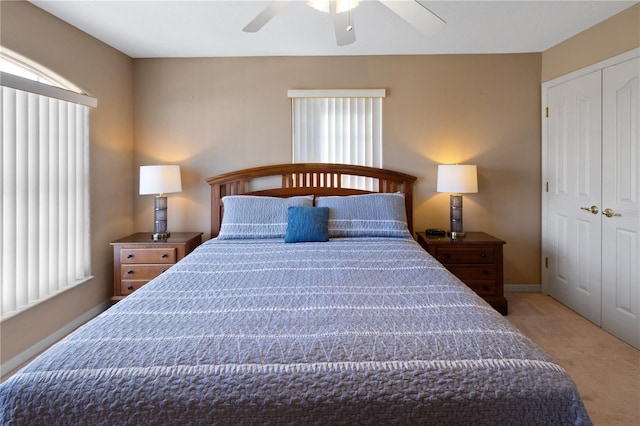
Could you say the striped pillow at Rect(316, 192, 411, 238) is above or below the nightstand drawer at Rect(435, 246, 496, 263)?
above

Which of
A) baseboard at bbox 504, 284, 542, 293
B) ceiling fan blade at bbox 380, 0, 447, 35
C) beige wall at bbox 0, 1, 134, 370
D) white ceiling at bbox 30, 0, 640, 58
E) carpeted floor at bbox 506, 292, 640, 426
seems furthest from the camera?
baseboard at bbox 504, 284, 542, 293

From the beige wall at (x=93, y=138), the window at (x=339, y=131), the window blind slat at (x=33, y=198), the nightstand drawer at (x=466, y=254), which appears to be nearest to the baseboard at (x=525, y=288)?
the nightstand drawer at (x=466, y=254)

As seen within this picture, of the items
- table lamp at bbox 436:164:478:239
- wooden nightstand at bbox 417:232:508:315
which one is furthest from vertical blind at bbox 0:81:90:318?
table lamp at bbox 436:164:478:239

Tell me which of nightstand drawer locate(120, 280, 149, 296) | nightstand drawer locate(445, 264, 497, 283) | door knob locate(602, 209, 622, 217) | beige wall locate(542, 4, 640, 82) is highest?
beige wall locate(542, 4, 640, 82)

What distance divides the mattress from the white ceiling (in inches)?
86.6

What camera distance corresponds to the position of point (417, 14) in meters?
1.71

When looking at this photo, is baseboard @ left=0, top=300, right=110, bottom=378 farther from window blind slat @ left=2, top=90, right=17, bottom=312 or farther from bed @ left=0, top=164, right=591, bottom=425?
bed @ left=0, top=164, right=591, bottom=425

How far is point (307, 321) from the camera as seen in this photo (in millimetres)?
1256

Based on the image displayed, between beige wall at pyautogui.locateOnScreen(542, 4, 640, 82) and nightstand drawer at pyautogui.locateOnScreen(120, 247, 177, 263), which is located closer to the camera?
beige wall at pyautogui.locateOnScreen(542, 4, 640, 82)

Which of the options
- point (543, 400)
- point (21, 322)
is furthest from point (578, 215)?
point (21, 322)

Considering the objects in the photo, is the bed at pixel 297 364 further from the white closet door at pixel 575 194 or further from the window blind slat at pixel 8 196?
the white closet door at pixel 575 194

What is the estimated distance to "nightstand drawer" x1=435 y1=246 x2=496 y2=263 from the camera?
3.08 metres

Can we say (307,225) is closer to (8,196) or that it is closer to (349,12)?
(349,12)

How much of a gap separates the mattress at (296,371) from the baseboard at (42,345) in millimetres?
1614
